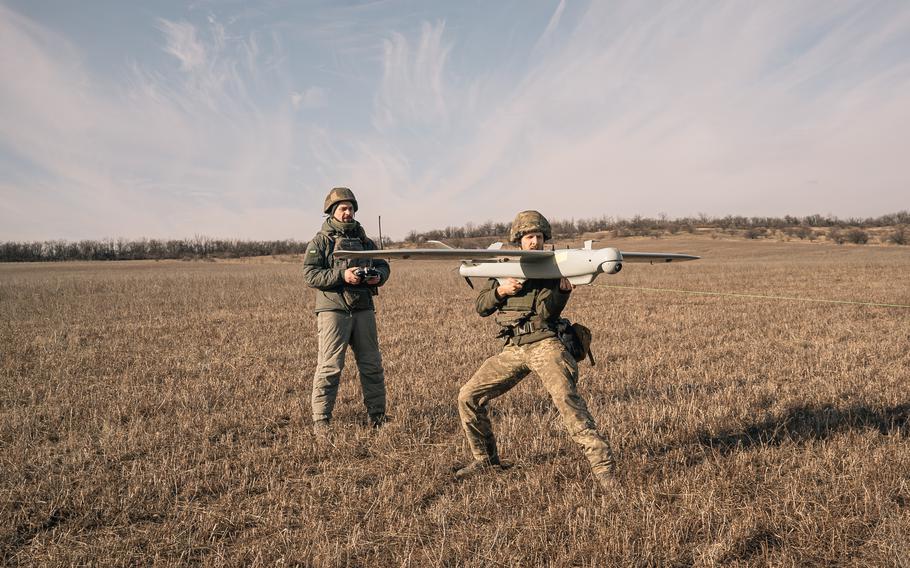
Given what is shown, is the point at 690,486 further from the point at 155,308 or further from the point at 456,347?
the point at 155,308

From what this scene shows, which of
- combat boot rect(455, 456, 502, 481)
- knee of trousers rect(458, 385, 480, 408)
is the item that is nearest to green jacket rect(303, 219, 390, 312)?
knee of trousers rect(458, 385, 480, 408)

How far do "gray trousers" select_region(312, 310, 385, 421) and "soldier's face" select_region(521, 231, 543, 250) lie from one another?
2166 mm

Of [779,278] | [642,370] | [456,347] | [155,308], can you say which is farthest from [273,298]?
[779,278]

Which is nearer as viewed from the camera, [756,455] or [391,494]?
[391,494]

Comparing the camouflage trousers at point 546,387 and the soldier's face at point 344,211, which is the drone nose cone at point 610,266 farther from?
Answer: the soldier's face at point 344,211

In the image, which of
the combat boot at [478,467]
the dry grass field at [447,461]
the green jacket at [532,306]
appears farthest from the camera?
the combat boot at [478,467]

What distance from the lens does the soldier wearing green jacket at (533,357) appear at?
4145 millimetres

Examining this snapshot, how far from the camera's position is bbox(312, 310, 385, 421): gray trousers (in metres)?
5.73

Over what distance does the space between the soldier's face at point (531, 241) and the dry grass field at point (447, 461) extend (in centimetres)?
206

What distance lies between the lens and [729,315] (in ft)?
46.2

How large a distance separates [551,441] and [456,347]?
17.6 feet

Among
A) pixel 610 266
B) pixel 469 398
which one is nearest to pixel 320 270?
pixel 469 398

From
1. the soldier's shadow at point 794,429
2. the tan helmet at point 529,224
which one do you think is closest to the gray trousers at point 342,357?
the tan helmet at point 529,224

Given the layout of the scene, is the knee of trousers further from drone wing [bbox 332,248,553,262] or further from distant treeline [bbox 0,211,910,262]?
distant treeline [bbox 0,211,910,262]
